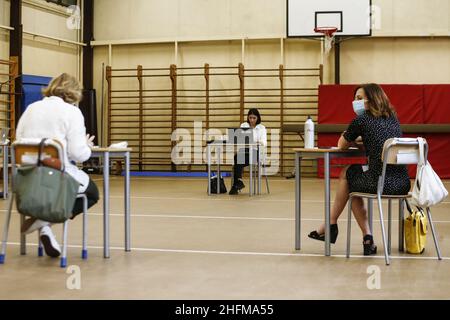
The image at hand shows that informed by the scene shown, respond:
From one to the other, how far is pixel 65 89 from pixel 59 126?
0.84 feet

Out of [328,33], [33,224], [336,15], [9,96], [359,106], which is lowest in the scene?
[33,224]

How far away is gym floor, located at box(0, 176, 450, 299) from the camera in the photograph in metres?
3.34

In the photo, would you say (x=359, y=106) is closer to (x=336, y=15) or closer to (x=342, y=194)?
(x=342, y=194)

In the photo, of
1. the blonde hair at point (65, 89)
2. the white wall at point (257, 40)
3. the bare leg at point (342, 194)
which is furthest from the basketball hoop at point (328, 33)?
the blonde hair at point (65, 89)

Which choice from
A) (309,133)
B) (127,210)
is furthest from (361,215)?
(127,210)

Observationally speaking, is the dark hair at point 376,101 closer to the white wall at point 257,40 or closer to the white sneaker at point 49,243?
the white sneaker at point 49,243

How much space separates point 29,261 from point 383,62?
10.4m

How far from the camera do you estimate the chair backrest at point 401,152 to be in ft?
13.6

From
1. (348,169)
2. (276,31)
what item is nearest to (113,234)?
(348,169)

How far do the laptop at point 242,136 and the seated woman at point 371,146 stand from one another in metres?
4.71

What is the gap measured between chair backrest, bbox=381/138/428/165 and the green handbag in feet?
6.04

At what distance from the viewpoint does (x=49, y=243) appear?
418 centimetres

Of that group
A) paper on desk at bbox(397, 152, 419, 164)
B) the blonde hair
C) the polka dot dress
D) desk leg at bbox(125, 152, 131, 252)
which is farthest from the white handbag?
the blonde hair

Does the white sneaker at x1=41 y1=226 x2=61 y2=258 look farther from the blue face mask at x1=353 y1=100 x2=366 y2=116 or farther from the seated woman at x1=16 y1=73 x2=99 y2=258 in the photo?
the blue face mask at x1=353 y1=100 x2=366 y2=116
